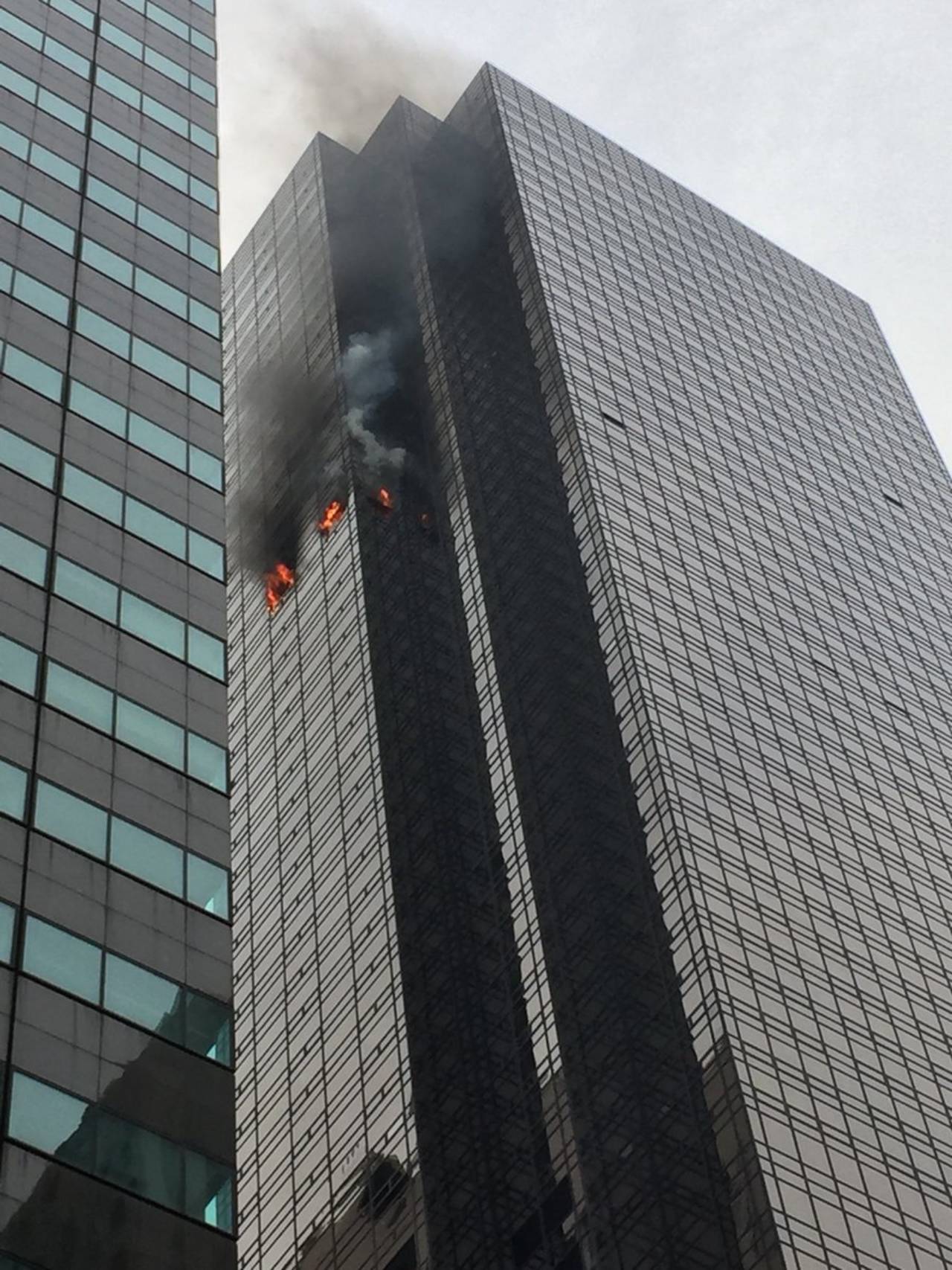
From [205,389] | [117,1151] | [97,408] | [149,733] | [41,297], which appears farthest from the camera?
[205,389]

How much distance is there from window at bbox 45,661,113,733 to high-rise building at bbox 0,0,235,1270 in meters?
0.06

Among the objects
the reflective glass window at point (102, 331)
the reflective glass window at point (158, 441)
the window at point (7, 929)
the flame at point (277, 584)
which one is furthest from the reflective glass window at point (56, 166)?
the flame at point (277, 584)

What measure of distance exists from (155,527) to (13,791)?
10.6m

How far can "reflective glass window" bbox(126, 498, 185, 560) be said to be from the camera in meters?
46.4

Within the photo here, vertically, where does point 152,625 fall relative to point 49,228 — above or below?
below

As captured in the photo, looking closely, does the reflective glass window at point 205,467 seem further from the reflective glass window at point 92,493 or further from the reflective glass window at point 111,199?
the reflective glass window at point 111,199

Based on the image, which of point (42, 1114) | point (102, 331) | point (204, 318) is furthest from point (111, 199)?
A: point (42, 1114)

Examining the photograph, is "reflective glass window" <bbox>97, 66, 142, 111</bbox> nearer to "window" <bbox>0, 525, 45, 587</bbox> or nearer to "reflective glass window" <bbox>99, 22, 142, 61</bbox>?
"reflective glass window" <bbox>99, 22, 142, 61</bbox>

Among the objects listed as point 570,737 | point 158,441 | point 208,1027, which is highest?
point 570,737

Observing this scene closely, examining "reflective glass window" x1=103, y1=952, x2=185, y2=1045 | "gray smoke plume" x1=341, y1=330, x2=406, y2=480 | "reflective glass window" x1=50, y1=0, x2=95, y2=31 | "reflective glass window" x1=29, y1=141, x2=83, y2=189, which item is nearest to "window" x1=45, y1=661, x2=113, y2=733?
"reflective glass window" x1=103, y1=952, x2=185, y2=1045

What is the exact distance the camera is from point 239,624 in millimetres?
121312

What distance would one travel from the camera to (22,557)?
42875 millimetres

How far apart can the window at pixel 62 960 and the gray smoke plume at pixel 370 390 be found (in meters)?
83.2

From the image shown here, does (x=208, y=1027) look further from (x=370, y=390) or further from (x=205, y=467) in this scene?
(x=370, y=390)
